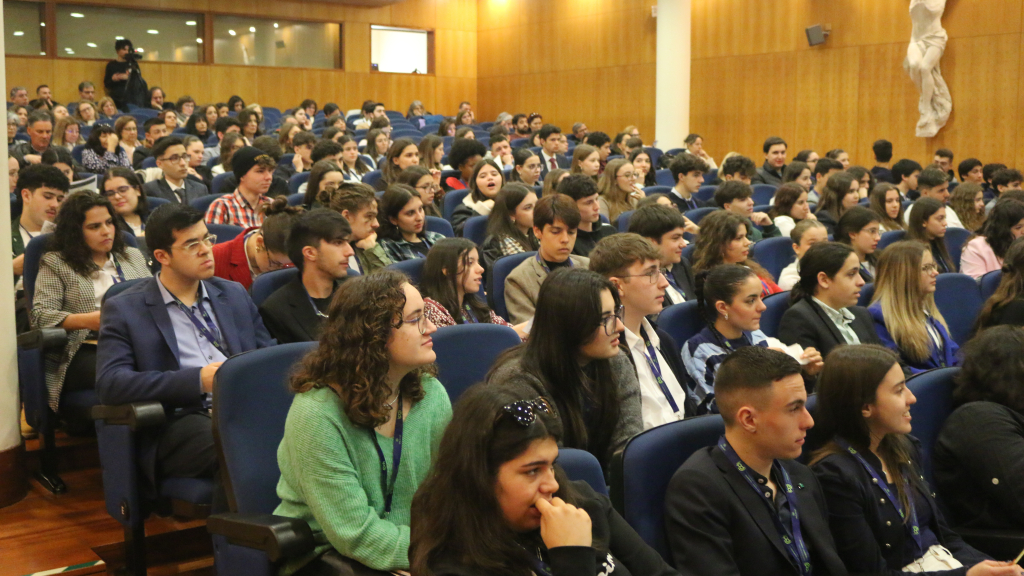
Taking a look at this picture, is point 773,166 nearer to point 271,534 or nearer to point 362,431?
point 362,431

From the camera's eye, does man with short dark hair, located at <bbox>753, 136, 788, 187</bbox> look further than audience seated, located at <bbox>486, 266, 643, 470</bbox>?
Yes

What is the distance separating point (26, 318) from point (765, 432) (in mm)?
2878

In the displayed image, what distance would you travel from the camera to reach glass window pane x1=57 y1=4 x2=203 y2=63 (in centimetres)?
1351

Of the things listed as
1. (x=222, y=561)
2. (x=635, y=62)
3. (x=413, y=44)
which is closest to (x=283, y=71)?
(x=413, y=44)

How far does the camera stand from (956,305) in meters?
4.07

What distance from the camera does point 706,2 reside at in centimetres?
1288

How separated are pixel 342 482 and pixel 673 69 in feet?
33.5

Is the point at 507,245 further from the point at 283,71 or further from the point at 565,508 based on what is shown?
the point at 283,71

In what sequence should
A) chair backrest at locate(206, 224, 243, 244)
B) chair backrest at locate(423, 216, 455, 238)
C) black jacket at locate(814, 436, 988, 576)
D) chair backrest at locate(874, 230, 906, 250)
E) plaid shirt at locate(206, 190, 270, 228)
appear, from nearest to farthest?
black jacket at locate(814, 436, 988, 576) → chair backrest at locate(206, 224, 243, 244) → plaid shirt at locate(206, 190, 270, 228) → chair backrest at locate(423, 216, 455, 238) → chair backrest at locate(874, 230, 906, 250)

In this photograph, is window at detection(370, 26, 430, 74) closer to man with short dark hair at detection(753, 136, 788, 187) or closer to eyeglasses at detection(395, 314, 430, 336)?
man with short dark hair at detection(753, 136, 788, 187)

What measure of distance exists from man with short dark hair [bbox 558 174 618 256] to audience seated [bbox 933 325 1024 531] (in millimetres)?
2069

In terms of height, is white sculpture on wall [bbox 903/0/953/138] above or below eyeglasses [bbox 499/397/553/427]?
above

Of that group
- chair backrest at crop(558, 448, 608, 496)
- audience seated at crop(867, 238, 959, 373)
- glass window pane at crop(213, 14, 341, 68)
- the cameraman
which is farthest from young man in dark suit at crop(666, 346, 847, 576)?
glass window pane at crop(213, 14, 341, 68)

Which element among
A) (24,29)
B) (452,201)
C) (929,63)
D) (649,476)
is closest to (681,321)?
(649,476)
